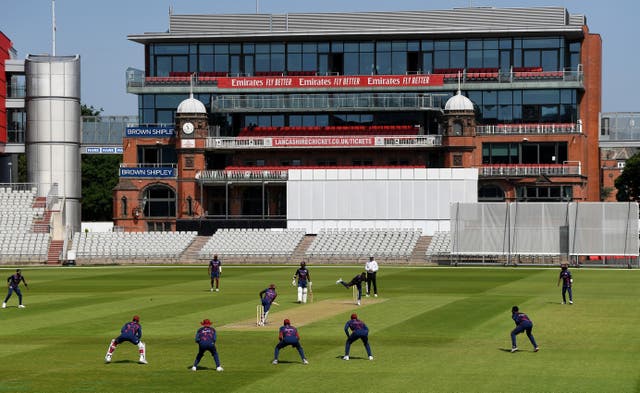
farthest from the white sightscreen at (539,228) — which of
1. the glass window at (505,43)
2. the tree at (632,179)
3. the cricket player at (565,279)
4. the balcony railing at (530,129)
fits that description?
the tree at (632,179)

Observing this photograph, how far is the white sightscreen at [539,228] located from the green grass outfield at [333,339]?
22040mm

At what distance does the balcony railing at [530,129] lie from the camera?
113 m

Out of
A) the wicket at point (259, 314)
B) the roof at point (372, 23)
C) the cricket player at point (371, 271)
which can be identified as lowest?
the wicket at point (259, 314)

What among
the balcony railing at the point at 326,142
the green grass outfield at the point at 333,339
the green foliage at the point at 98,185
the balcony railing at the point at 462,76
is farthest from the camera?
the green foliage at the point at 98,185

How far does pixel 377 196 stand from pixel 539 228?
19.3 m

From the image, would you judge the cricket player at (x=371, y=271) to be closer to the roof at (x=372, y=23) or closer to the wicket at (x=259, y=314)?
the wicket at (x=259, y=314)

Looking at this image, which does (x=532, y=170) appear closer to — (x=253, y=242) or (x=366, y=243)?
(x=366, y=243)

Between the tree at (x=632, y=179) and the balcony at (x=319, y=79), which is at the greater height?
the balcony at (x=319, y=79)

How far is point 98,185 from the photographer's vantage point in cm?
15775

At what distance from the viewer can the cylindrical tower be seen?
110 metres

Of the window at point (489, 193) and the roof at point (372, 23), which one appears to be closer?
the window at point (489, 193)

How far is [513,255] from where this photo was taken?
302ft

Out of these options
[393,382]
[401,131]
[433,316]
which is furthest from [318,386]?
[401,131]

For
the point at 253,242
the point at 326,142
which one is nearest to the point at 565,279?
the point at 253,242
